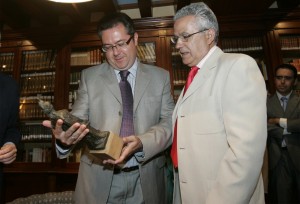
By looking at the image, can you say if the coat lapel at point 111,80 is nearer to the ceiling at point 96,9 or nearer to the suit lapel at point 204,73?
the suit lapel at point 204,73

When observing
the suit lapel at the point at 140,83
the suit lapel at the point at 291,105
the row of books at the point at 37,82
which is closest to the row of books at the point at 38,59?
the row of books at the point at 37,82

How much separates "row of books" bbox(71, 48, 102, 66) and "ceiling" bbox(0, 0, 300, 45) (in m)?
0.37

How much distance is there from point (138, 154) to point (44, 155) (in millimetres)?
2870

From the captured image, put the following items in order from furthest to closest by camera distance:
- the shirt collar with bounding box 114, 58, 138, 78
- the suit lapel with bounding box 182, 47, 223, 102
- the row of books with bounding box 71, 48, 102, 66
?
the row of books with bounding box 71, 48, 102, 66 → the shirt collar with bounding box 114, 58, 138, 78 → the suit lapel with bounding box 182, 47, 223, 102

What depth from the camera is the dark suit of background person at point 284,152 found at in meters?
2.60

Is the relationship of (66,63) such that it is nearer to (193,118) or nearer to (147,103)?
(147,103)

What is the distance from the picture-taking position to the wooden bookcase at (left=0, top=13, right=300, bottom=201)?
3.46 m

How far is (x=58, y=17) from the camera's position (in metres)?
4.24

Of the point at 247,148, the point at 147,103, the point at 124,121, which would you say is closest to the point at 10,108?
the point at 124,121

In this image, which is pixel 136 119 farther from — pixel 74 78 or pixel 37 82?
pixel 37 82

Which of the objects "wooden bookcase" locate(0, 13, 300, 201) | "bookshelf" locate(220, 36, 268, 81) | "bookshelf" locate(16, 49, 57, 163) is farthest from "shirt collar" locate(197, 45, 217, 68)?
"bookshelf" locate(16, 49, 57, 163)

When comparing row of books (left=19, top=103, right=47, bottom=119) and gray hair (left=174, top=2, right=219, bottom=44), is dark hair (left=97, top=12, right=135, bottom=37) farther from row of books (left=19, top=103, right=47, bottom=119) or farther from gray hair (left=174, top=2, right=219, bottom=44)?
row of books (left=19, top=103, right=47, bottom=119)

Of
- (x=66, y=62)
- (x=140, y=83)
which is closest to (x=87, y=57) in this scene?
(x=66, y=62)

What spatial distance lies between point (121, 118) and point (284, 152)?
218cm
